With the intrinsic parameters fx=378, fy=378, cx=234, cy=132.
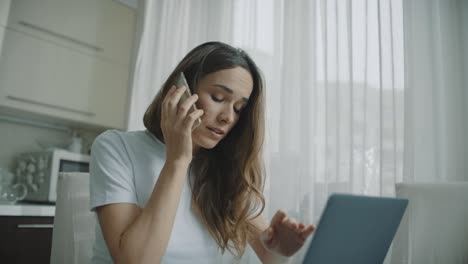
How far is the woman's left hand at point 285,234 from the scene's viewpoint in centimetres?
77

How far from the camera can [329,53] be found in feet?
5.73

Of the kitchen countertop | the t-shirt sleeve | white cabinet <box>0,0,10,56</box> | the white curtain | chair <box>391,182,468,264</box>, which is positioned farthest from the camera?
white cabinet <box>0,0,10,56</box>

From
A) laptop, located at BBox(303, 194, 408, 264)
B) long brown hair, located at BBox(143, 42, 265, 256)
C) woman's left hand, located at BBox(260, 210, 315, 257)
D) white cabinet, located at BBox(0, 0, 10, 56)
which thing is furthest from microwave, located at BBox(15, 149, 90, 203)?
laptop, located at BBox(303, 194, 408, 264)

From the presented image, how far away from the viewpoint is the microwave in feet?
7.16

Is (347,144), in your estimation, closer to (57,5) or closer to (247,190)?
(247,190)

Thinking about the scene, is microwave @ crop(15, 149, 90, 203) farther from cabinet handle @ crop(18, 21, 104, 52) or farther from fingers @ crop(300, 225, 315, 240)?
fingers @ crop(300, 225, 315, 240)

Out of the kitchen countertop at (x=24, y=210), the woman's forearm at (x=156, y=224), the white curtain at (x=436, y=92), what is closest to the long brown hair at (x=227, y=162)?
the woman's forearm at (x=156, y=224)

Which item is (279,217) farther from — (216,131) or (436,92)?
(436,92)

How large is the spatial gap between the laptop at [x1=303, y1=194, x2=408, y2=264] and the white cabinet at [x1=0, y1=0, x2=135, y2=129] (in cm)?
199

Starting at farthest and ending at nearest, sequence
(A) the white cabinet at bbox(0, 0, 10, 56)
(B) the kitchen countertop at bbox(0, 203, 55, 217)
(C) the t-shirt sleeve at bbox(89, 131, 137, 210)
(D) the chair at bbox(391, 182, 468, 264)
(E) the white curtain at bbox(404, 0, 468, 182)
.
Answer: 1. (A) the white cabinet at bbox(0, 0, 10, 56)
2. (B) the kitchen countertop at bbox(0, 203, 55, 217)
3. (E) the white curtain at bbox(404, 0, 468, 182)
4. (D) the chair at bbox(391, 182, 468, 264)
5. (C) the t-shirt sleeve at bbox(89, 131, 137, 210)

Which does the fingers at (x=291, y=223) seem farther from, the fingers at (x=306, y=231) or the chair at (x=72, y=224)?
the chair at (x=72, y=224)

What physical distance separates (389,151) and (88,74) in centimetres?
184

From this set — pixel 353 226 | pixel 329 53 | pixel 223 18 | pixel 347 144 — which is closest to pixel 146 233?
pixel 353 226

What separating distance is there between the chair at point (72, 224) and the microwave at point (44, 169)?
1147mm
